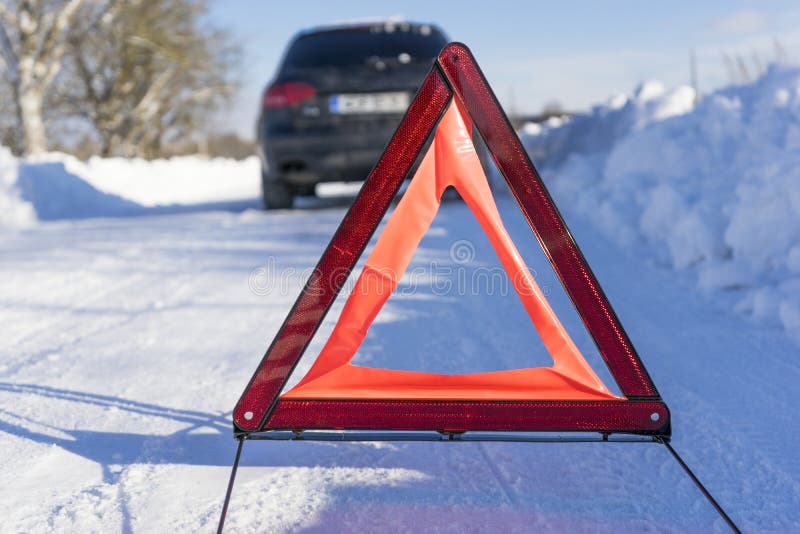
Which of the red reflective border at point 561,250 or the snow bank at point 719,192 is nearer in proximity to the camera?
the red reflective border at point 561,250

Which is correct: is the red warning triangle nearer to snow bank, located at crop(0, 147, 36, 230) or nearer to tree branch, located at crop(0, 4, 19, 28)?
snow bank, located at crop(0, 147, 36, 230)

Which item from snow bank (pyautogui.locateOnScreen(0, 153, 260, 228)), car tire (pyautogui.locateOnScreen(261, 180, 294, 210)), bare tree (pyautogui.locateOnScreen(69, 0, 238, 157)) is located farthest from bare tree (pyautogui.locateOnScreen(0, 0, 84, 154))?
car tire (pyautogui.locateOnScreen(261, 180, 294, 210))

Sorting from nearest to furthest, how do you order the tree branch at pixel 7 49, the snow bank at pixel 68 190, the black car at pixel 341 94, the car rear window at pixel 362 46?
the black car at pixel 341 94 < the car rear window at pixel 362 46 < the snow bank at pixel 68 190 < the tree branch at pixel 7 49

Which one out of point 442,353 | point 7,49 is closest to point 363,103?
point 442,353

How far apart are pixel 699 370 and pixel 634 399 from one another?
4.46 ft

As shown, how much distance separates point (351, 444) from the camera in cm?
238

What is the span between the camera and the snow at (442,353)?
195cm

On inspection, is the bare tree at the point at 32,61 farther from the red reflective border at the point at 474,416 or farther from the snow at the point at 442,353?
the red reflective border at the point at 474,416

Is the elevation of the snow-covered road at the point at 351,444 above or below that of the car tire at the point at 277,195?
above

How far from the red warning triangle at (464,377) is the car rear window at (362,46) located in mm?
5719

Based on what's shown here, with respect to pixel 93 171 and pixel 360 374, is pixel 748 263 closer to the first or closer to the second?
pixel 360 374

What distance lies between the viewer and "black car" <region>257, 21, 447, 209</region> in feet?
24.1

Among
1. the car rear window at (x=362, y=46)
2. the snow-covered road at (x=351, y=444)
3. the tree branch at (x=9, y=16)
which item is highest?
the tree branch at (x=9, y=16)

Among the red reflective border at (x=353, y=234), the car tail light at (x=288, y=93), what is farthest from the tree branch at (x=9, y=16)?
the red reflective border at (x=353, y=234)
